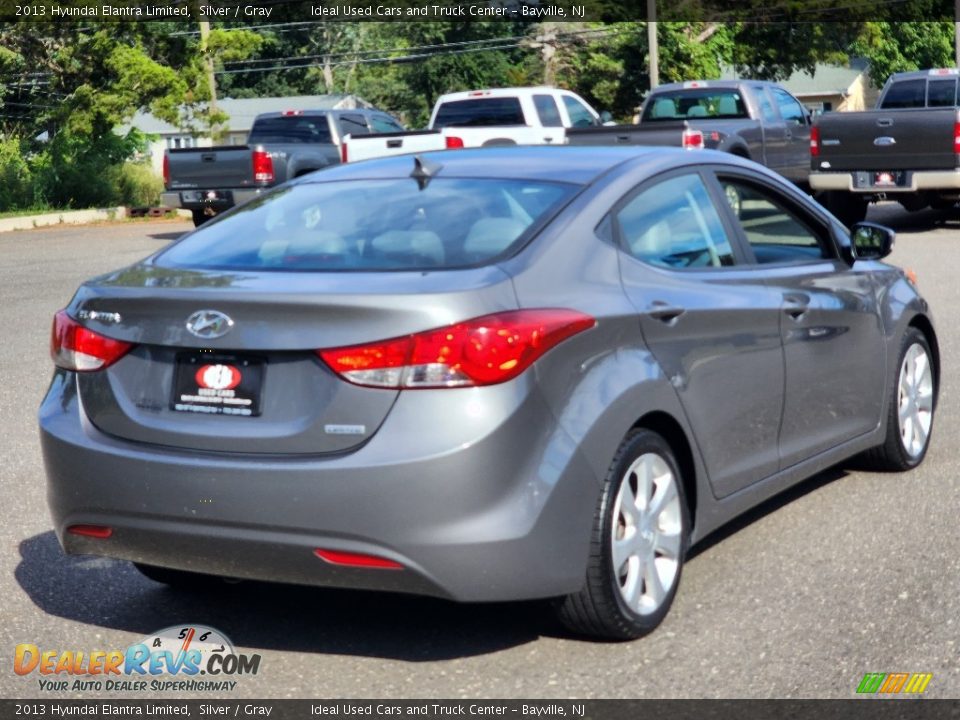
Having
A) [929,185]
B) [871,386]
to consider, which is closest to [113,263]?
[929,185]

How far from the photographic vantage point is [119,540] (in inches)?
186

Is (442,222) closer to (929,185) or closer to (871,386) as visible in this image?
(871,386)

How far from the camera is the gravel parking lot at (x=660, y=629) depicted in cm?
459

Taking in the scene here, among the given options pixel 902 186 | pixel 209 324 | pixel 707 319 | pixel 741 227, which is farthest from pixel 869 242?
pixel 902 186

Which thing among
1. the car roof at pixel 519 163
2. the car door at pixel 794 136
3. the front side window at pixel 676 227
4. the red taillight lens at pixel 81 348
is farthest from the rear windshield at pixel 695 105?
the red taillight lens at pixel 81 348

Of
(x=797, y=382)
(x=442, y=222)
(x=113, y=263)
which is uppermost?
(x=442, y=222)

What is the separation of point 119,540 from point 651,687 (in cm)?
170

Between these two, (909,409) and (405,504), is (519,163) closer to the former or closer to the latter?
(405,504)

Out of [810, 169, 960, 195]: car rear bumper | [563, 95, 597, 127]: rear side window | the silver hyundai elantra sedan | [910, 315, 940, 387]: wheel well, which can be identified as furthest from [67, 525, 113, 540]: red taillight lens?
[563, 95, 597, 127]: rear side window

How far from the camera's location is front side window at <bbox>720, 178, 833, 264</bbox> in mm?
6043

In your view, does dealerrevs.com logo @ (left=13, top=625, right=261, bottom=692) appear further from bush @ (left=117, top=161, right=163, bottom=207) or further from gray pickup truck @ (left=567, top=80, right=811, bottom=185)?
bush @ (left=117, top=161, right=163, bottom=207)

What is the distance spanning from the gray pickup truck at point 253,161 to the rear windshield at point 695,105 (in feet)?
15.2

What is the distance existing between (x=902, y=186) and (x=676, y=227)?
1507 cm

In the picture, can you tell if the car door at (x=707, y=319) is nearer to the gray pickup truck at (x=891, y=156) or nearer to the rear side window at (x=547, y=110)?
the gray pickup truck at (x=891, y=156)
